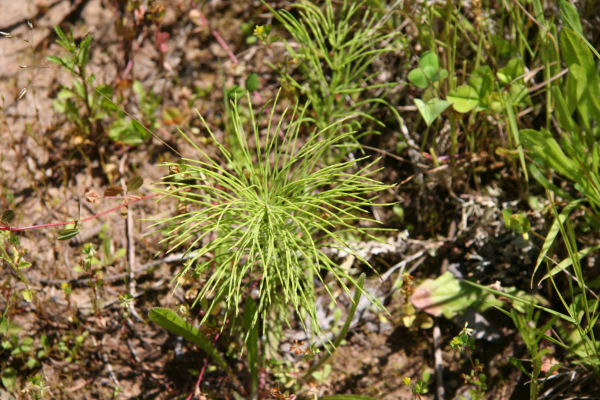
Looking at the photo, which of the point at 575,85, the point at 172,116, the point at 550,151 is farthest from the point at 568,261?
the point at 172,116

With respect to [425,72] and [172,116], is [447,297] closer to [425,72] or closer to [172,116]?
[425,72]

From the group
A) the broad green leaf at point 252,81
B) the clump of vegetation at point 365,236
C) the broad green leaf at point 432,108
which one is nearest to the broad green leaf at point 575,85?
the clump of vegetation at point 365,236

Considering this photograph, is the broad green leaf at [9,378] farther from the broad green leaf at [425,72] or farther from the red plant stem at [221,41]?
the broad green leaf at [425,72]

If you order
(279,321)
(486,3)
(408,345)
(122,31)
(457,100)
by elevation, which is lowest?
(408,345)

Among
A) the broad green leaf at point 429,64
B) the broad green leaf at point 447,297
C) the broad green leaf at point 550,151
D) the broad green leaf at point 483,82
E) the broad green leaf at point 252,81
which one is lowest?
the broad green leaf at point 447,297

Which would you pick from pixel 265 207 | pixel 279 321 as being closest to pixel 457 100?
pixel 265 207

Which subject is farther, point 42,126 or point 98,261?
point 42,126

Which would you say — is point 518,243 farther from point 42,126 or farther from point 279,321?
point 42,126
